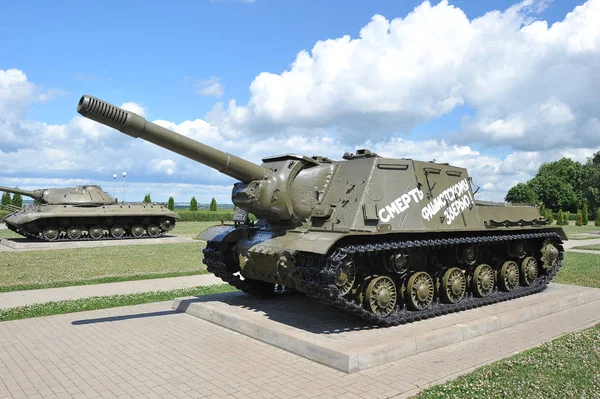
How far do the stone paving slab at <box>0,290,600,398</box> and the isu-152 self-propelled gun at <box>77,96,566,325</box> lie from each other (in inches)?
46.5

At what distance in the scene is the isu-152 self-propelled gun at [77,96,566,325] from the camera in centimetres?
773

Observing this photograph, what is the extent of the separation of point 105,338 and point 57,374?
5.50 ft

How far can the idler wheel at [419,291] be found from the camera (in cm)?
885

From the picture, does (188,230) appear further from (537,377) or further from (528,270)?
(537,377)

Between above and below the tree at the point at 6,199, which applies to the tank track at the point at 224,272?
below

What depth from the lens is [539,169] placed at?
2968 inches

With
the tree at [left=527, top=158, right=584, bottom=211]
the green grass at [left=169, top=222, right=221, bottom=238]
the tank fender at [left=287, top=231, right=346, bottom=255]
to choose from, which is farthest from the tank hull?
the tree at [left=527, top=158, right=584, bottom=211]

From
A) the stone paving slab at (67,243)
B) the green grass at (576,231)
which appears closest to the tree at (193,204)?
the stone paving slab at (67,243)

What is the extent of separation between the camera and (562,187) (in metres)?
68.9

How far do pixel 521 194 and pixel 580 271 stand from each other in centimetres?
5590

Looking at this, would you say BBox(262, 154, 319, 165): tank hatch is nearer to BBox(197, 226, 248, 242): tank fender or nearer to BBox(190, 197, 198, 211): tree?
BBox(197, 226, 248, 242): tank fender

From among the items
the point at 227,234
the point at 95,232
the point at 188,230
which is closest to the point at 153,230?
the point at 95,232

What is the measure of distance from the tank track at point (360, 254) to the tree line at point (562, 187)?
5790 cm

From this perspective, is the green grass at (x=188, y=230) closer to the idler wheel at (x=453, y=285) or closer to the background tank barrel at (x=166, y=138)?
the idler wheel at (x=453, y=285)
